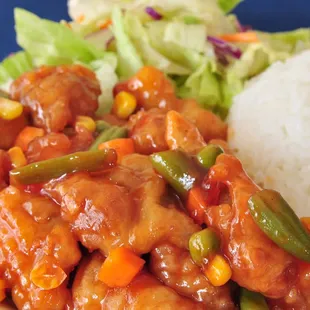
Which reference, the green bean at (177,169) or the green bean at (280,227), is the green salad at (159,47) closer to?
the green bean at (177,169)

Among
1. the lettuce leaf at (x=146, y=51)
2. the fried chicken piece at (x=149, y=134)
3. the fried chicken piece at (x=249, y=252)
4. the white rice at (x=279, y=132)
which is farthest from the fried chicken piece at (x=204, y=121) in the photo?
the fried chicken piece at (x=249, y=252)

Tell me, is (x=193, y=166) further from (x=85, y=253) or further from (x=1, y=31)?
(x=1, y=31)

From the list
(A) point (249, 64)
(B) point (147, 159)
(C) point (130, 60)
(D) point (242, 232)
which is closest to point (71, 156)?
(B) point (147, 159)

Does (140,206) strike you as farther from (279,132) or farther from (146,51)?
(146,51)

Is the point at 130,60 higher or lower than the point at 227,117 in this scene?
higher

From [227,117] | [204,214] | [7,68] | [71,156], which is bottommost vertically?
[227,117]
